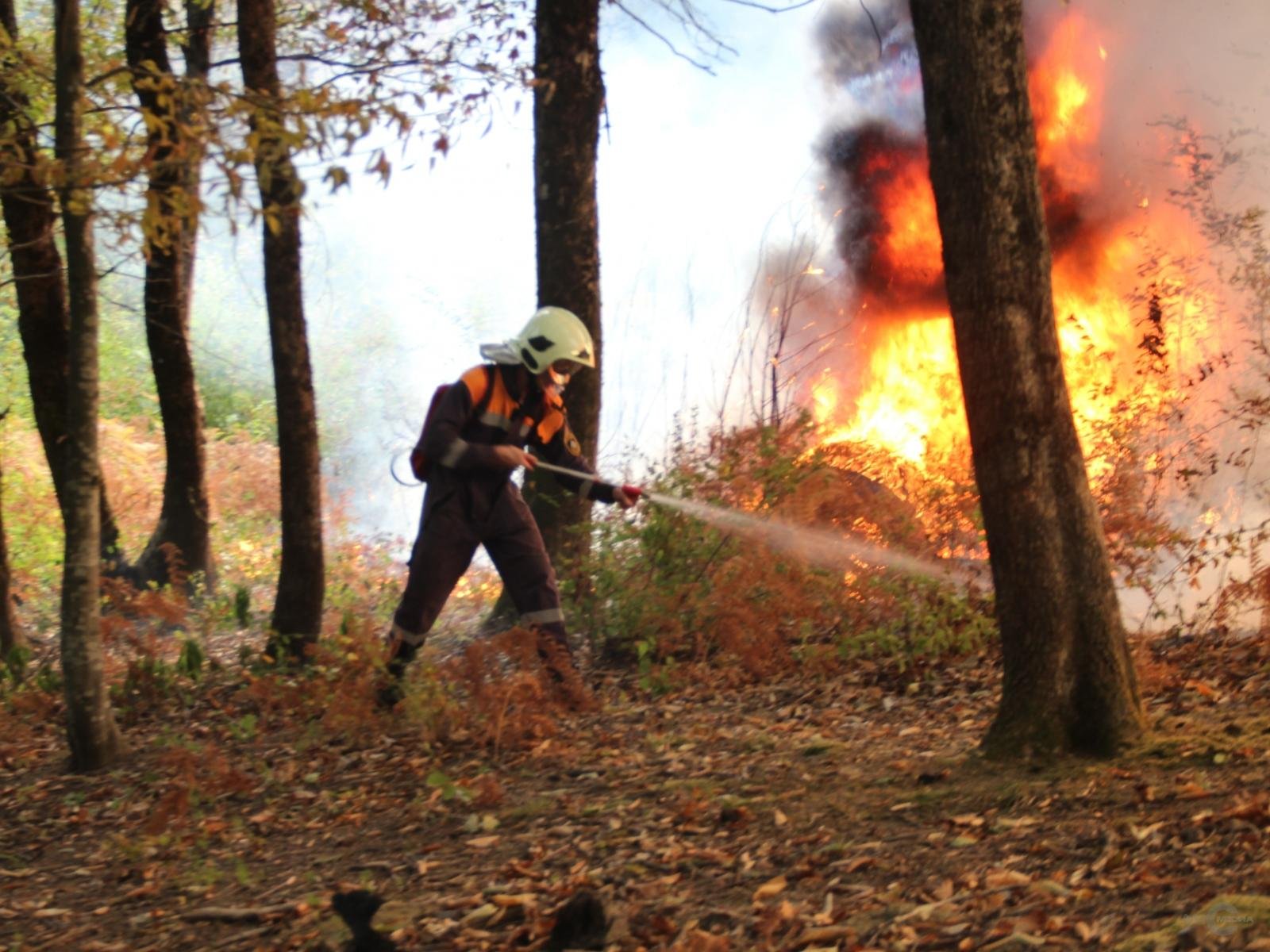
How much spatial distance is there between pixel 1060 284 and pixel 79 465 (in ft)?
28.7

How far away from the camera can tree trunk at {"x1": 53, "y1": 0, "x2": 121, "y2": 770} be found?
570 cm

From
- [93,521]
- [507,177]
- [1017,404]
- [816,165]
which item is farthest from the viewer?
[507,177]

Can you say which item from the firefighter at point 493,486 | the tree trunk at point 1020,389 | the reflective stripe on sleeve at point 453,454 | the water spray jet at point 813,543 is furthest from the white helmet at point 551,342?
the tree trunk at point 1020,389

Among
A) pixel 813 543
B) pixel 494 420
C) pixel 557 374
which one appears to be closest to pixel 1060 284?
pixel 813 543

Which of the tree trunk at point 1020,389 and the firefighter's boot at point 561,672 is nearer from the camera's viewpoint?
the tree trunk at point 1020,389

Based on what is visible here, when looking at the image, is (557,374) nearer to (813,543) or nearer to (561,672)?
(561,672)

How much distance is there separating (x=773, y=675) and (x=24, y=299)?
5.98m

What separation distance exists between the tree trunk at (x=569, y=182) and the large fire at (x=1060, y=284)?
310 cm

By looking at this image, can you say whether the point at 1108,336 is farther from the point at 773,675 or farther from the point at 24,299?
the point at 24,299

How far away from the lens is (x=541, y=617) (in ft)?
22.0

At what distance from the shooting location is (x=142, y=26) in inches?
396

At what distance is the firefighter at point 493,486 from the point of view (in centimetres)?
654

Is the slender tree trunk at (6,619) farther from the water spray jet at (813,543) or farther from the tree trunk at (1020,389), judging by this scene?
the tree trunk at (1020,389)

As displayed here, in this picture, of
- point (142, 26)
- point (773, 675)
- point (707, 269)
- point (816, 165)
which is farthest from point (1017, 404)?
point (707, 269)
